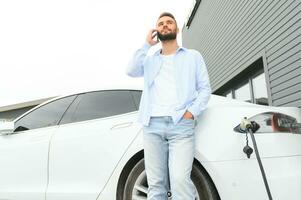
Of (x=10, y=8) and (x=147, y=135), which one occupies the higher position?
(x=10, y=8)

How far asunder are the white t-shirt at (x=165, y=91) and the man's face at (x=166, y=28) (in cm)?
15

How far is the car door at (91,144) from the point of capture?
336 cm

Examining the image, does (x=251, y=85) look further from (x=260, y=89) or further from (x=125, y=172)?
(x=125, y=172)

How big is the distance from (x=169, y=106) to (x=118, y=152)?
771 millimetres

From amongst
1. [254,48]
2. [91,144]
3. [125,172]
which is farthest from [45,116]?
[254,48]

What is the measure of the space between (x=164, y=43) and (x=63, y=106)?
1.52m

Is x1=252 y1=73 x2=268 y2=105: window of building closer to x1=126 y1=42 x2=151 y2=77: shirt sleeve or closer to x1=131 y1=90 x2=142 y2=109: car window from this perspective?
x1=131 y1=90 x2=142 y2=109: car window

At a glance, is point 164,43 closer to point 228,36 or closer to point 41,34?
point 228,36

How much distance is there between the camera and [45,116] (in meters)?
4.16

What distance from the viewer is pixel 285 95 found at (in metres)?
6.44

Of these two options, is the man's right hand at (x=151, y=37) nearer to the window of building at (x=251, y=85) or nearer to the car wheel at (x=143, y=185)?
the car wheel at (x=143, y=185)

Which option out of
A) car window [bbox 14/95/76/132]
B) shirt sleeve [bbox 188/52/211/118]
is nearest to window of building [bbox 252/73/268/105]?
car window [bbox 14/95/76/132]

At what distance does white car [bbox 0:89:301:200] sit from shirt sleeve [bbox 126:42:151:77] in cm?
49

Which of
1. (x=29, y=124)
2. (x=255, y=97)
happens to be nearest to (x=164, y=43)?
(x=29, y=124)
